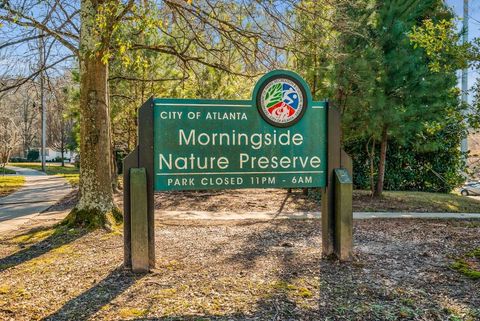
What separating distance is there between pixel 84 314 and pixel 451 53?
4.78 metres

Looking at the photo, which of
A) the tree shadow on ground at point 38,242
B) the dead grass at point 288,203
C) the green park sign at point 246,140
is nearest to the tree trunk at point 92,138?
the tree shadow on ground at point 38,242

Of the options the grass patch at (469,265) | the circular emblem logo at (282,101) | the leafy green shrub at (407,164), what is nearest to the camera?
the grass patch at (469,265)

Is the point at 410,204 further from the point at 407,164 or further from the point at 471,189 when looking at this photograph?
the point at 471,189

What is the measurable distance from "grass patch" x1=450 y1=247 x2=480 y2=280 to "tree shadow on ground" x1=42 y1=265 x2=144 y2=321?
3.30 meters

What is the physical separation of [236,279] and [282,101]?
1.97 meters

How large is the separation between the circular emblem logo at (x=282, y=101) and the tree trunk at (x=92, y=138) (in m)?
3.08

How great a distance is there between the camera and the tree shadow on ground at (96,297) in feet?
10.3

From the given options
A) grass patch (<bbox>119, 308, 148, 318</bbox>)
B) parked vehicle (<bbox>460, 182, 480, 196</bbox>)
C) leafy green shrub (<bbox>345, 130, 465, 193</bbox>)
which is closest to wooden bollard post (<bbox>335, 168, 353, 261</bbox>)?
grass patch (<bbox>119, 308, 148, 318</bbox>)

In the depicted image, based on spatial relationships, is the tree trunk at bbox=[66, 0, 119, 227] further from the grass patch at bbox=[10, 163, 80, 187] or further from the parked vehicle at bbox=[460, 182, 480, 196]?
the parked vehicle at bbox=[460, 182, 480, 196]

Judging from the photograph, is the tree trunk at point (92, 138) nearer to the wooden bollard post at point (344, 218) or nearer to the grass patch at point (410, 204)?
the wooden bollard post at point (344, 218)

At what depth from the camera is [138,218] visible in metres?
4.20

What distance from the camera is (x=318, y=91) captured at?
35.6ft

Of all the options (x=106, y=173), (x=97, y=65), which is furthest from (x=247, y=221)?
(x=97, y=65)

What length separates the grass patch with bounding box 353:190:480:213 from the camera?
9.75 m
